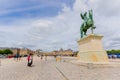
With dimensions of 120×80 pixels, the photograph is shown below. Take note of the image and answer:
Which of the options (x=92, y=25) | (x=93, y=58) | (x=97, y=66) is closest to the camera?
(x=97, y=66)

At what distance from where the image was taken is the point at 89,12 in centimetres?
2406

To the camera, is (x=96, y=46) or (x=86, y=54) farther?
(x=86, y=54)

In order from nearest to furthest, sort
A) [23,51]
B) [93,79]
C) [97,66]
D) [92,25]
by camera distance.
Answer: [93,79] < [97,66] < [92,25] < [23,51]

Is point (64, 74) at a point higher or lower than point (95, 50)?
lower

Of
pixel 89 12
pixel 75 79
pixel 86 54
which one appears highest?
pixel 89 12

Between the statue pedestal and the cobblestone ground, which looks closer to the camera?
the cobblestone ground

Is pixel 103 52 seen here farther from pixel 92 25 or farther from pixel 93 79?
pixel 93 79

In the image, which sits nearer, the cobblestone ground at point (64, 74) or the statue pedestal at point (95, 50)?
the cobblestone ground at point (64, 74)

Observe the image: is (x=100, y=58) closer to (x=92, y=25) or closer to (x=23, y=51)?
(x=92, y=25)

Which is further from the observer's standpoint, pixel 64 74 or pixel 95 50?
pixel 95 50

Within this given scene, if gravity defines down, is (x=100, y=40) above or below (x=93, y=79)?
above

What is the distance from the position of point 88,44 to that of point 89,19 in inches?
172

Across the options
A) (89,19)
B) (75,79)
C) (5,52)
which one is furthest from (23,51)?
(75,79)

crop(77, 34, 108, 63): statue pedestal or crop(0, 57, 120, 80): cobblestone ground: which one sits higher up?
crop(77, 34, 108, 63): statue pedestal
